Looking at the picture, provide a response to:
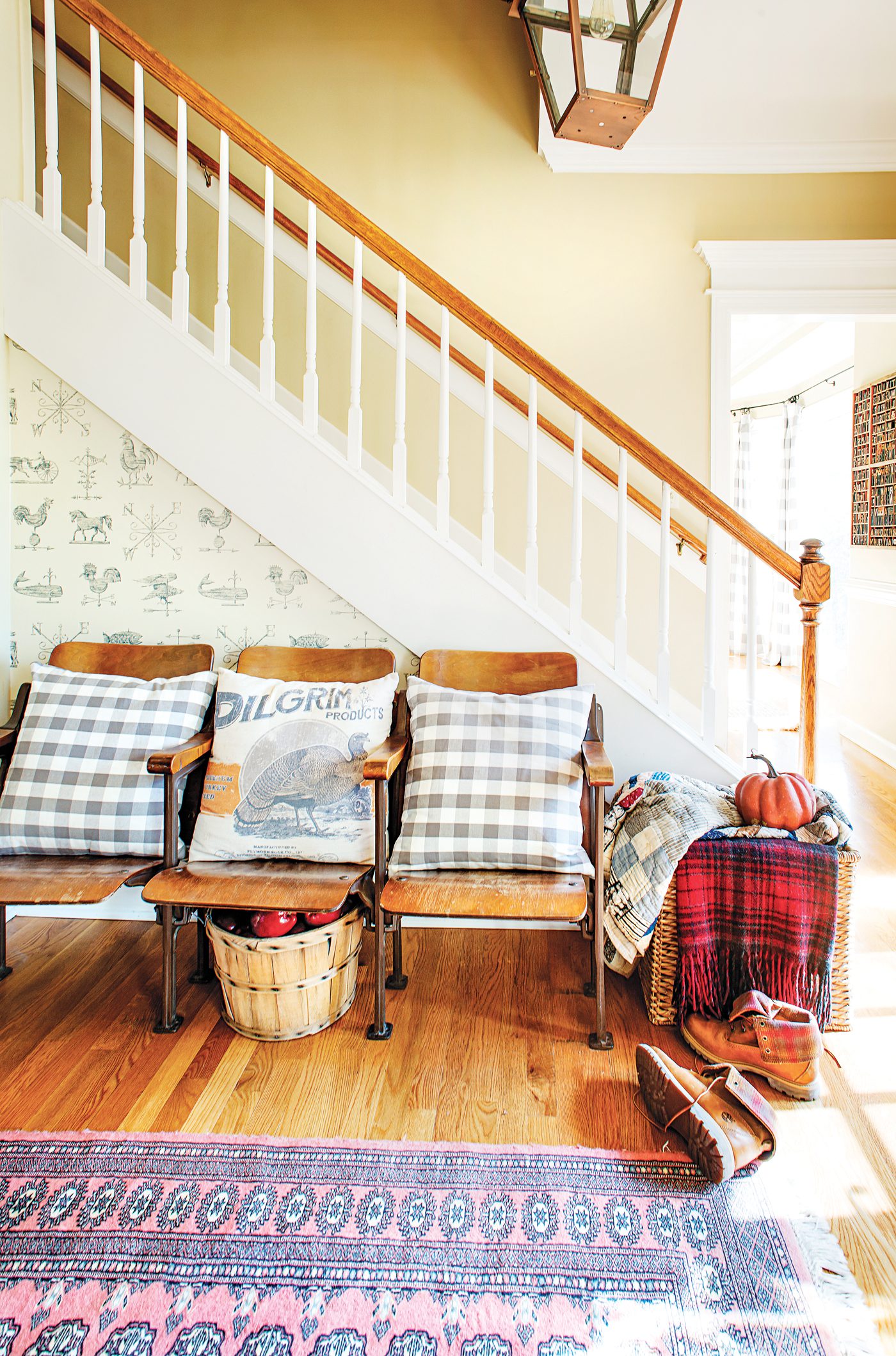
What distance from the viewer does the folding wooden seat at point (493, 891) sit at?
2025 mm

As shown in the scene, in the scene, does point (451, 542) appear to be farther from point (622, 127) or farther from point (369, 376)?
point (369, 376)

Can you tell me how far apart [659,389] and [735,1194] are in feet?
10.3

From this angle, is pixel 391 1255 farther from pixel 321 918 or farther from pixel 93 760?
pixel 93 760

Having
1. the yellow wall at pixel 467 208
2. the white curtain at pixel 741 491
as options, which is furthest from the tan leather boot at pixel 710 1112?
Answer: the white curtain at pixel 741 491

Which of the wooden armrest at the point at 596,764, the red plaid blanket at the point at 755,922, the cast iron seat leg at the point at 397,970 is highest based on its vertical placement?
the wooden armrest at the point at 596,764

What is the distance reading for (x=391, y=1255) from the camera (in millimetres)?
1513

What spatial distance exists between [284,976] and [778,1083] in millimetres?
1137

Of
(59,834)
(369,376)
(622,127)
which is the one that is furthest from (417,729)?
(369,376)

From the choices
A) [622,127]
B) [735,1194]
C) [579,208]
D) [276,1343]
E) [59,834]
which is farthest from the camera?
[579,208]

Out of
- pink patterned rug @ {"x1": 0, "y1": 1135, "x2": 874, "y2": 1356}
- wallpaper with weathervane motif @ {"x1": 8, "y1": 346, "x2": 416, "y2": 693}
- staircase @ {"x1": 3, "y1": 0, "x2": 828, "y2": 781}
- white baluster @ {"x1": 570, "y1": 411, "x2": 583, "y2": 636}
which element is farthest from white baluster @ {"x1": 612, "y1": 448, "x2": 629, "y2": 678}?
pink patterned rug @ {"x1": 0, "y1": 1135, "x2": 874, "y2": 1356}

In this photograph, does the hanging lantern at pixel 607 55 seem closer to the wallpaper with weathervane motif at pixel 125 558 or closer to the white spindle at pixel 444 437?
the white spindle at pixel 444 437

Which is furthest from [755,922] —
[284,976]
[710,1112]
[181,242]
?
[181,242]

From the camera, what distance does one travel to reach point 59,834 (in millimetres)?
2301

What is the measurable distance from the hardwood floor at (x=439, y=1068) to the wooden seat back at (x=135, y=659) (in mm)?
818
